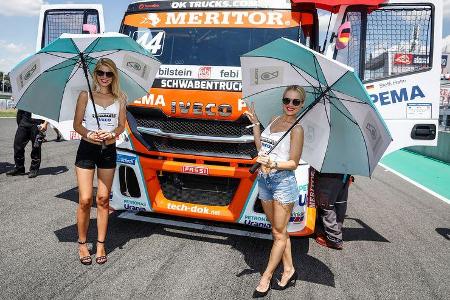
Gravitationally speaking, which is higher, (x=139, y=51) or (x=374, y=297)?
(x=139, y=51)

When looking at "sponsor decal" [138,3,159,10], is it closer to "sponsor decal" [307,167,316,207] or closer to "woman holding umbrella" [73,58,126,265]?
"woman holding umbrella" [73,58,126,265]

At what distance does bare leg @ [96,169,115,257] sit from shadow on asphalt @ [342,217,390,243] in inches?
114

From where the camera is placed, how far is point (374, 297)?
321 centimetres

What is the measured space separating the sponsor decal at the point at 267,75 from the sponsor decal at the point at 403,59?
1.39m

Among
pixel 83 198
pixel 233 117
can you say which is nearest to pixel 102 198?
pixel 83 198

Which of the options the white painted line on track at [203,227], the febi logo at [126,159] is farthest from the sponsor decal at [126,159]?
the white painted line on track at [203,227]

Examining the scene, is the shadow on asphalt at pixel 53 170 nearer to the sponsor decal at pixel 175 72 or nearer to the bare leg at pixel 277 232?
the sponsor decal at pixel 175 72

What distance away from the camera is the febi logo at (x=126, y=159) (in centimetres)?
398

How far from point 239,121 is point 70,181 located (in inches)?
168

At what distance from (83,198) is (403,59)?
3.42 m

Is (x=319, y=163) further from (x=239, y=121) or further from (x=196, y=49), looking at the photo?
(x=196, y=49)

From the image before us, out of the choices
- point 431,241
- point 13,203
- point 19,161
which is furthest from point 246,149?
point 19,161

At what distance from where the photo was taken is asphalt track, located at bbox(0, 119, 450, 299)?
311 centimetres

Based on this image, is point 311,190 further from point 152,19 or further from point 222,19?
point 152,19
